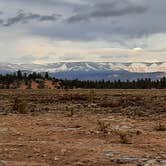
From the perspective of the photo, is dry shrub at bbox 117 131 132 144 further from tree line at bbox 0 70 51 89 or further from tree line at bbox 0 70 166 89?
tree line at bbox 0 70 166 89

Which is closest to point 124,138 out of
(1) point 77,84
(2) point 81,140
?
(2) point 81,140

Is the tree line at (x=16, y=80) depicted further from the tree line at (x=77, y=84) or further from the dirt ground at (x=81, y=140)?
the dirt ground at (x=81, y=140)

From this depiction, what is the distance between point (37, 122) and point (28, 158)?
7.90 meters

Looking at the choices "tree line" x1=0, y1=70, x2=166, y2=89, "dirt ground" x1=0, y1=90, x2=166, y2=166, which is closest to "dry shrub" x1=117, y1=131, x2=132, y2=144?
"dirt ground" x1=0, y1=90, x2=166, y2=166

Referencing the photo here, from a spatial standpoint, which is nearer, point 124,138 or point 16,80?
point 124,138

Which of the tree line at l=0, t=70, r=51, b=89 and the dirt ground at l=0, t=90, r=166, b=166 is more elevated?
the tree line at l=0, t=70, r=51, b=89

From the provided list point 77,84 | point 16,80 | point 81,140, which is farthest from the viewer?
point 77,84

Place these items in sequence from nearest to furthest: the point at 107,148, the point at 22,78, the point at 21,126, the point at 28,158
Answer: the point at 28,158
the point at 107,148
the point at 21,126
the point at 22,78

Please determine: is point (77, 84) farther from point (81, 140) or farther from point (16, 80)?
point (81, 140)

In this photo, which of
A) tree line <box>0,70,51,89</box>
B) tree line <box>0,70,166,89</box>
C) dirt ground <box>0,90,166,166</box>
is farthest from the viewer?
tree line <box>0,70,166,89</box>

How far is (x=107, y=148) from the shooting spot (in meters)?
15.0

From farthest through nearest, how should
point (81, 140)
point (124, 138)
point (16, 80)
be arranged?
point (16, 80) → point (81, 140) → point (124, 138)

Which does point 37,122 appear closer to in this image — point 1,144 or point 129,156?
point 1,144

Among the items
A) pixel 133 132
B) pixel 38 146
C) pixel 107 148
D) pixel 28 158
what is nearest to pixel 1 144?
pixel 38 146
